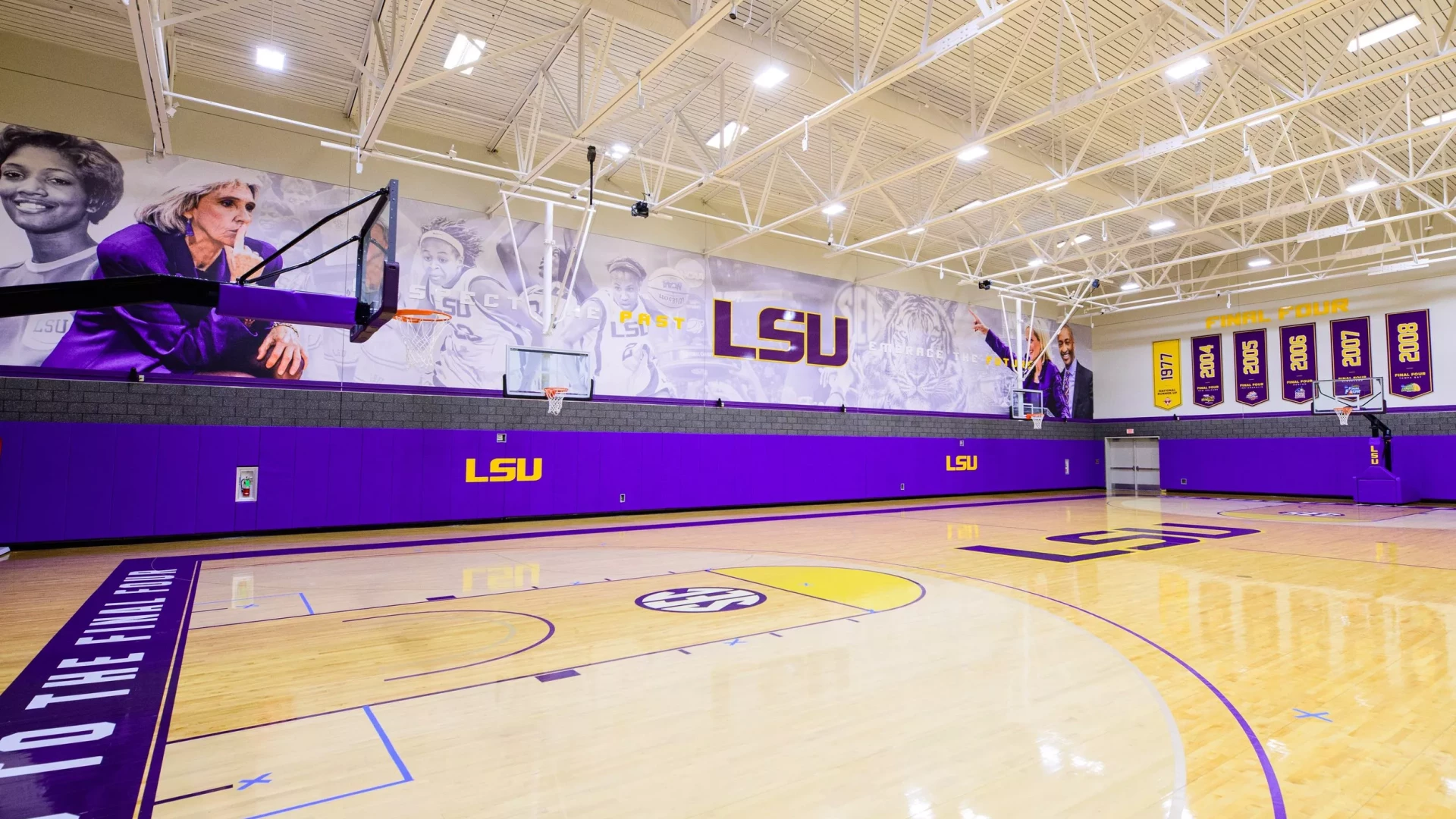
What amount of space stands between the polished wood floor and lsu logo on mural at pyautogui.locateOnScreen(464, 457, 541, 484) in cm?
Answer: 414

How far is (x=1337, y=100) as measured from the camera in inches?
435

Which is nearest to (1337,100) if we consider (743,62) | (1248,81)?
(1248,81)

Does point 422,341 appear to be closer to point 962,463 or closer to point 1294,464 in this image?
point 962,463

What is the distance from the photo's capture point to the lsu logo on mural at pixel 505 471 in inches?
476

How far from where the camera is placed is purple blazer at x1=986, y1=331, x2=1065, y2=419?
2058 cm

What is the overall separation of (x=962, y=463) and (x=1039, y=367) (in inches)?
179

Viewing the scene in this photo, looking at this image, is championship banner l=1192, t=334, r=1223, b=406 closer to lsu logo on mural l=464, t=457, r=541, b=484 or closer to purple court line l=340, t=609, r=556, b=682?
lsu logo on mural l=464, t=457, r=541, b=484

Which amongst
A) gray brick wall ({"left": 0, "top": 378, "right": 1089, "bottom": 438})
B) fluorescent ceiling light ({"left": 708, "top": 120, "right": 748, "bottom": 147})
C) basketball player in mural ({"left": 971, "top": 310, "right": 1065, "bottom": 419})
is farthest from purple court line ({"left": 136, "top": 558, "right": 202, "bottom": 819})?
basketball player in mural ({"left": 971, "top": 310, "right": 1065, "bottom": 419})

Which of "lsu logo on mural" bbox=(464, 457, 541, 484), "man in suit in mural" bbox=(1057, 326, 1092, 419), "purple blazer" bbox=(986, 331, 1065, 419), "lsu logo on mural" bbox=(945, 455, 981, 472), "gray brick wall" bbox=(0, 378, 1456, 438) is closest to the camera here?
"gray brick wall" bbox=(0, 378, 1456, 438)

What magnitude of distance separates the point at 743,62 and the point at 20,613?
8.61 m

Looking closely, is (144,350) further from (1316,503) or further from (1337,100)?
(1316,503)

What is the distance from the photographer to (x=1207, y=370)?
20516 mm

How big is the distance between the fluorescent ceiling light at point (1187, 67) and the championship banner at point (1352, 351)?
14.2m

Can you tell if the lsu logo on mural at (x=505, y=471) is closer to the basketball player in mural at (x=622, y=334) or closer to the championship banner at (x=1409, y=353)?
the basketball player in mural at (x=622, y=334)
